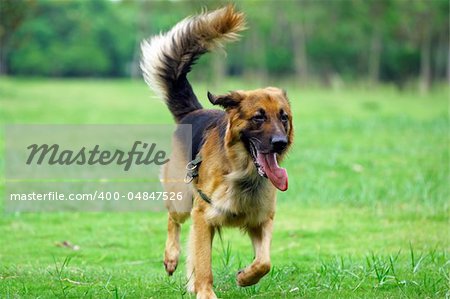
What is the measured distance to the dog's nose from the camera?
205 inches

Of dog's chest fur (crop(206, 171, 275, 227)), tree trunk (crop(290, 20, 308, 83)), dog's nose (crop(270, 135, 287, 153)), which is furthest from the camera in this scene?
tree trunk (crop(290, 20, 308, 83))

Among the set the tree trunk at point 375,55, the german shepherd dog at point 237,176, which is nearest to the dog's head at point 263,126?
the german shepherd dog at point 237,176

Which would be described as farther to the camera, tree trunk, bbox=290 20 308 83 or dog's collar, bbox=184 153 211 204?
tree trunk, bbox=290 20 308 83

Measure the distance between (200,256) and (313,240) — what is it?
353 cm

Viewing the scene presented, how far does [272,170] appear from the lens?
17.6 ft

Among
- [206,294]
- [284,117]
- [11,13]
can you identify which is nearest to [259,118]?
[284,117]

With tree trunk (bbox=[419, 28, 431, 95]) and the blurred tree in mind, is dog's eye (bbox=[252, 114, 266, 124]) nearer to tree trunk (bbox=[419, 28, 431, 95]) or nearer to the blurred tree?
the blurred tree

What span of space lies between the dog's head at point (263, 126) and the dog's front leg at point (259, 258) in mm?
578

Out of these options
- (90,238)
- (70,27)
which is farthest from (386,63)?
(90,238)

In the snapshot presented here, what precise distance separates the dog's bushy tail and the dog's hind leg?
1.01 m

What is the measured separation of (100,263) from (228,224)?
7.98ft

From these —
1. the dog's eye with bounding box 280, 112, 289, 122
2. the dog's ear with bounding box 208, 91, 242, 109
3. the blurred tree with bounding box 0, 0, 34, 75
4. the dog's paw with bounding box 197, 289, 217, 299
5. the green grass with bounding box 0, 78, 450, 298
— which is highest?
the dog's ear with bounding box 208, 91, 242, 109

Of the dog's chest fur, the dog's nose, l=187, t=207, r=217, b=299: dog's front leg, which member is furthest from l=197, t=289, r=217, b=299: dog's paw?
the dog's nose

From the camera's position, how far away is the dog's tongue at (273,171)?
534 cm
